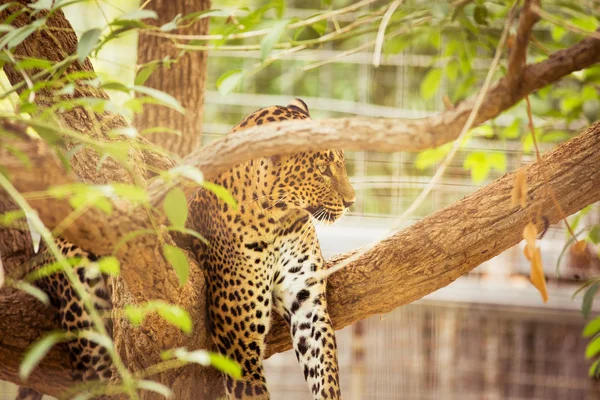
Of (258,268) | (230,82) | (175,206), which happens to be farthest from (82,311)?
(175,206)

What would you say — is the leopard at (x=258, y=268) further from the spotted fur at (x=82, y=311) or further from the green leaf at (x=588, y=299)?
the green leaf at (x=588, y=299)

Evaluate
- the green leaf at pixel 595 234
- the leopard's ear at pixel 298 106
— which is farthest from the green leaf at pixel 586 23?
the leopard's ear at pixel 298 106

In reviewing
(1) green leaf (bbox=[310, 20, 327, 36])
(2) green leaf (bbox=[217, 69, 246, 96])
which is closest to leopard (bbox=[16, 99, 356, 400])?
(1) green leaf (bbox=[310, 20, 327, 36])

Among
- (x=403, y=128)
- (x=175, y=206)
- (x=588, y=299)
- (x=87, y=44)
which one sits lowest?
(x=588, y=299)

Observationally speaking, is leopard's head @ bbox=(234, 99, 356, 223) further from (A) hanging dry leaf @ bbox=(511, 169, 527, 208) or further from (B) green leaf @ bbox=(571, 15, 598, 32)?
(B) green leaf @ bbox=(571, 15, 598, 32)

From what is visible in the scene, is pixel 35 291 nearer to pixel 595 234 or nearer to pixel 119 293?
pixel 119 293

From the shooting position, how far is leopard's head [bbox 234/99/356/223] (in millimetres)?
2621

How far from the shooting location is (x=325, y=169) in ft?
8.66

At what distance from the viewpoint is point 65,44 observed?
2508 mm

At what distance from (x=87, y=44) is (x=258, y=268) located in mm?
1257

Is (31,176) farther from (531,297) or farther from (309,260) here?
(531,297)

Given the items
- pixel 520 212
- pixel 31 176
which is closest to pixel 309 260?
pixel 520 212

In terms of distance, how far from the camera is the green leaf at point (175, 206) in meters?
1.40

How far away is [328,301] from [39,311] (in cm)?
103
